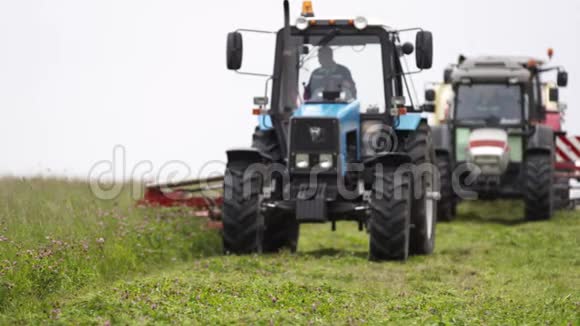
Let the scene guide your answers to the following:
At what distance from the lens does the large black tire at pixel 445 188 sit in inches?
692

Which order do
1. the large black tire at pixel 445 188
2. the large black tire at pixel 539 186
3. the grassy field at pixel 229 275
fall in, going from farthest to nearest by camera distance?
the large black tire at pixel 445 188, the large black tire at pixel 539 186, the grassy field at pixel 229 275

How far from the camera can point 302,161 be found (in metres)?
11.4

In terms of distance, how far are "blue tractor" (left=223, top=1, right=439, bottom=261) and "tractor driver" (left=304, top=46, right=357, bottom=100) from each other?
11 millimetres

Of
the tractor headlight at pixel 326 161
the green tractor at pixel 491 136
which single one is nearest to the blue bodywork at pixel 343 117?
the tractor headlight at pixel 326 161

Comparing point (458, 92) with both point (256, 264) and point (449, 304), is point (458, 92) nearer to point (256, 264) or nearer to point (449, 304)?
point (256, 264)

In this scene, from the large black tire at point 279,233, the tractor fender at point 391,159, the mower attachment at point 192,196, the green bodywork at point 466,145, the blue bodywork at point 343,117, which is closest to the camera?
the tractor fender at point 391,159

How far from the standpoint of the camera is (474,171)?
17.6 m

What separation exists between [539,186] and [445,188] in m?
1.58

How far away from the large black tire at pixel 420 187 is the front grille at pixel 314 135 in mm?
949

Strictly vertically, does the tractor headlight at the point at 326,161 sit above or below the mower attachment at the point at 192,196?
above

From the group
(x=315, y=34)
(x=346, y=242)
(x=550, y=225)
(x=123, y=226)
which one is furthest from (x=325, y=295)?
(x=550, y=225)

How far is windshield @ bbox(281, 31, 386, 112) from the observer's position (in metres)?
11.9

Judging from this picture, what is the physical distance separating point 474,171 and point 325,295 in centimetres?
986

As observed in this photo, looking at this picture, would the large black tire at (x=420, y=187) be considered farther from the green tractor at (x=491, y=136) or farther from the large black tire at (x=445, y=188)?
the large black tire at (x=445, y=188)
